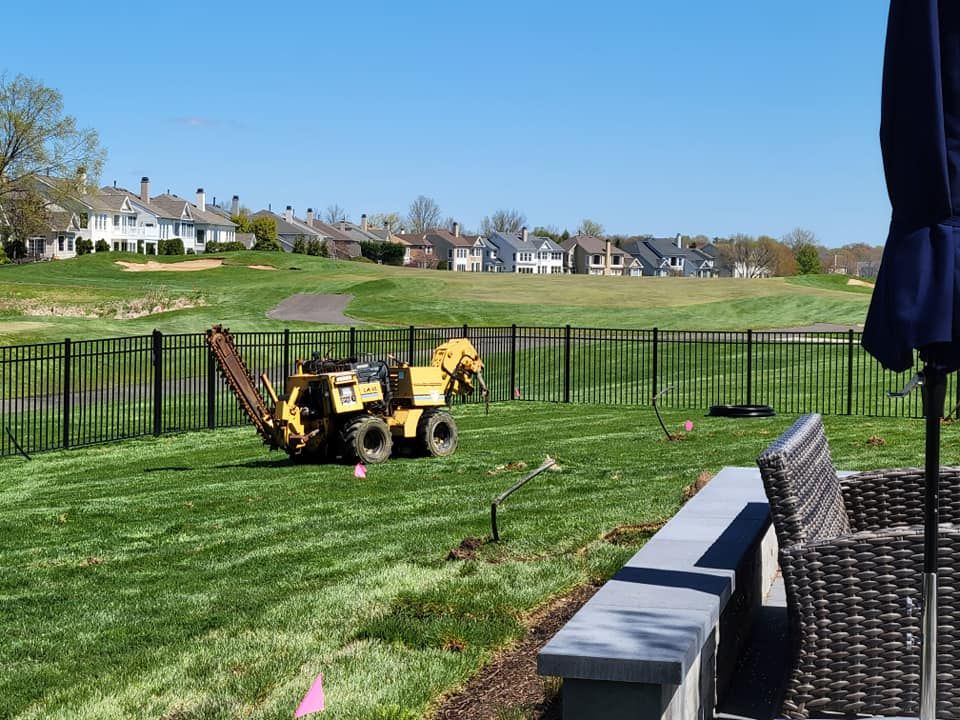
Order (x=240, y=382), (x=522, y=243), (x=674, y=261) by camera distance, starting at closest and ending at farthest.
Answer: (x=240, y=382) < (x=674, y=261) < (x=522, y=243)

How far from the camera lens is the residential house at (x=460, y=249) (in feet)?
527

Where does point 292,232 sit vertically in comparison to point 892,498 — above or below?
above

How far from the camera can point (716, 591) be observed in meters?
4.86

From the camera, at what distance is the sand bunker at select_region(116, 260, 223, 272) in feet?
263

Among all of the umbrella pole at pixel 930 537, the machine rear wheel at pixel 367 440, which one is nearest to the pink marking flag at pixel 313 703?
the umbrella pole at pixel 930 537

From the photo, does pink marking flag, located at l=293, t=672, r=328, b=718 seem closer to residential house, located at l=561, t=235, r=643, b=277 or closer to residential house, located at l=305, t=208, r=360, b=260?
residential house, located at l=305, t=208, r=360, b=260

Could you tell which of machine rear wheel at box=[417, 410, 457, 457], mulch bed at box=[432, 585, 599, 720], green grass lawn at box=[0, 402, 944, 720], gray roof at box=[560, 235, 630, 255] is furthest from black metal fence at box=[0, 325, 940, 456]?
gray roof at box=[560, 235, 630, 255]

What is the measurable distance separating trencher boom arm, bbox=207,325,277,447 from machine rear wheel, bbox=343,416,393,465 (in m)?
0.96

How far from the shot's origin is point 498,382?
2873cm

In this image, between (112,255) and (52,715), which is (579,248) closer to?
(112,255)

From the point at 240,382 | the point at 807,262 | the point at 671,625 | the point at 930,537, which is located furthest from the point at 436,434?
the point at 807,262

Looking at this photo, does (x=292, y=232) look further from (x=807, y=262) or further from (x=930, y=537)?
(x=930, y=537)

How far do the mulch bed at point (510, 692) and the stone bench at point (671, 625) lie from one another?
0.65 meters

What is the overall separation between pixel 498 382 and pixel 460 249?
5248 inches
